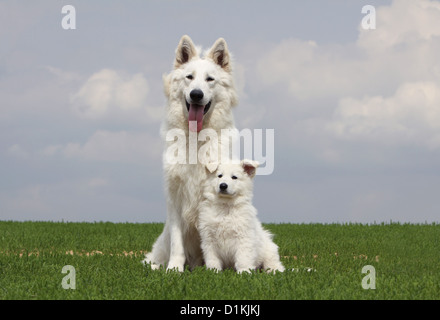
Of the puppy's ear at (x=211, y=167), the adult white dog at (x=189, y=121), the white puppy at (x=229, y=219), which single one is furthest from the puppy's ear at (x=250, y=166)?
the adult white dog at (x=189, y=121)

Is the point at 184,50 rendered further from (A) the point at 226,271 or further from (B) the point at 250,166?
(A) the point at 226,271

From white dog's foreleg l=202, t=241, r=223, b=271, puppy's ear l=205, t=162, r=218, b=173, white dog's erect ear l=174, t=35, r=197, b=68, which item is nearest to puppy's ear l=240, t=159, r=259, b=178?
puppy's ear l=205, t=162, r=218, b=173

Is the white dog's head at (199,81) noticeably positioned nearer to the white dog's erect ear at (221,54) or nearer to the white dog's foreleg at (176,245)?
the white dog's erect ear at (221,54)

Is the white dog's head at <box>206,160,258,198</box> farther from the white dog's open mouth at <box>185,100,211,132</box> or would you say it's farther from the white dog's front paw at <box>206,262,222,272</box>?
the white dog's front paw at <box>206,262,222,272</box>

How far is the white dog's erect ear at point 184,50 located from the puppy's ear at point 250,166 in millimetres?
1797

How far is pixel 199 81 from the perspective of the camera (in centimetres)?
743

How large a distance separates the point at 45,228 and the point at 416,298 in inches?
471

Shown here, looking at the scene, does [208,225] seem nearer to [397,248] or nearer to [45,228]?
[397,248]

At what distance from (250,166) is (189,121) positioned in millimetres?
1094

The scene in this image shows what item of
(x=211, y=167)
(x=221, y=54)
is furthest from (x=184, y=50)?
(x=211, y=167)

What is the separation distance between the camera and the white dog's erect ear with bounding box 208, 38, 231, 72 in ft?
25.4

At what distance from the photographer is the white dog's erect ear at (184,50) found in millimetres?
7721
